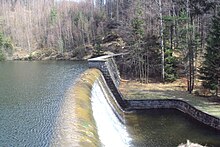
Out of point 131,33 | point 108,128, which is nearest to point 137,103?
point 108,128

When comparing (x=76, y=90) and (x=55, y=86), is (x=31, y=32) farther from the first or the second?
(x=76, y=90)

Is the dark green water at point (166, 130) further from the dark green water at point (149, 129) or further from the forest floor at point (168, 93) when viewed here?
the forest floor at point (168, 93)

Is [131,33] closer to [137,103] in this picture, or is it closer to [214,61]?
[137,103]

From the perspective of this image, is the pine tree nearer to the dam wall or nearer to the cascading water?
the dam wall

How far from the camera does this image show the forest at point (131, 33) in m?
29.6

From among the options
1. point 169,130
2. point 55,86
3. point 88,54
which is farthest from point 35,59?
point 169,130

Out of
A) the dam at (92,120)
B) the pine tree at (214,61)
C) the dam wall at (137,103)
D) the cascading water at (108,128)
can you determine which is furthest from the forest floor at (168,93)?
the cascading water at (108,128)

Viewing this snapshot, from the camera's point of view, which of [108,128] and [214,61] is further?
[214,61]

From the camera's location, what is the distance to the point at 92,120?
13.5 m

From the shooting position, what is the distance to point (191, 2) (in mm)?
37500

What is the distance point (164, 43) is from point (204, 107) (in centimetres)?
1284

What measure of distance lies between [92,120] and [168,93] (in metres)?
14.8

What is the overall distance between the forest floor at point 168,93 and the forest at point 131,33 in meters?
1.11

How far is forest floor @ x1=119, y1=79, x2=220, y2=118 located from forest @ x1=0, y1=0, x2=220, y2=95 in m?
1.11
